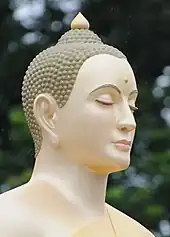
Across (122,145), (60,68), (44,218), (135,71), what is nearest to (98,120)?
(122,145)

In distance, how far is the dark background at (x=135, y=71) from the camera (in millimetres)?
6875

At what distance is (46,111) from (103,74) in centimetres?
23

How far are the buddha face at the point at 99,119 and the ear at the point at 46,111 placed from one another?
0.04 m

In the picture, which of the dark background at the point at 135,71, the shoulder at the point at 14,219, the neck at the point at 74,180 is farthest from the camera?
the dark background at the point at 135,71

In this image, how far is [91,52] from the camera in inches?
145

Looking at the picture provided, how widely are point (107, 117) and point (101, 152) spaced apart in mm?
113

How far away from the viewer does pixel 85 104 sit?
361cm

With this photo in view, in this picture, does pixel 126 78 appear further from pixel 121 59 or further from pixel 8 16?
pixel 8 16

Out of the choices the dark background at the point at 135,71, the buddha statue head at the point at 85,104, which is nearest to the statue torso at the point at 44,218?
the buddha statue head at the point at 85,104

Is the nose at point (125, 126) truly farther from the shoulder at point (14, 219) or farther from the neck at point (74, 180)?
the shoulder at point (14, 219)

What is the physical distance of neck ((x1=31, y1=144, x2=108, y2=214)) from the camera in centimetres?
367

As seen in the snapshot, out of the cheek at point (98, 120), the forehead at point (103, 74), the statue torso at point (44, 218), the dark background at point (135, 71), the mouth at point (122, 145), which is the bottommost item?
the dark background at point (135, 71)

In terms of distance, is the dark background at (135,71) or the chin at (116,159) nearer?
the chin at (116,159)

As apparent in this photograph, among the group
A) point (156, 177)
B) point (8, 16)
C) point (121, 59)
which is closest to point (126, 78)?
point (121, 59)
